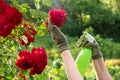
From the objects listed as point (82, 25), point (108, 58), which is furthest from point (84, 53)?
point (82, 25)

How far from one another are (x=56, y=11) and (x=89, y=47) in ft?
2.03

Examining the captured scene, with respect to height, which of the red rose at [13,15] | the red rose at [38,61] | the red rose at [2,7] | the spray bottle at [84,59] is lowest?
the spray bottle at [84,59]

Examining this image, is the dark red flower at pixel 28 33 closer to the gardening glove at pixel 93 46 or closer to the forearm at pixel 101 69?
the gardening glove at pixel 93 46

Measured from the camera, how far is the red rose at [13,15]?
7.91ft

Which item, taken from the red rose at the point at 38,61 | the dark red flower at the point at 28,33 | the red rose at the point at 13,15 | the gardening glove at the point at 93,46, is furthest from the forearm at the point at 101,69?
the red rose at the point at 13,15

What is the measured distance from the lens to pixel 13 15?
2420mm

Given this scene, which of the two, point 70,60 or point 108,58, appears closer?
point 70,60

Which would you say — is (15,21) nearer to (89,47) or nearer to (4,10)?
(4,10)

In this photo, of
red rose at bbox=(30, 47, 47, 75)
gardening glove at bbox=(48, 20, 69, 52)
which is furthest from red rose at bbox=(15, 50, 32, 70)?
gardening glove at bbox=(48, 20, 69, 52)

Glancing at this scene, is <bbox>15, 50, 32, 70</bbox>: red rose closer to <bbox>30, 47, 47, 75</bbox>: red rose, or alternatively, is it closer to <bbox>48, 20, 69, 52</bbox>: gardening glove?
<bbox>30, 47, 47, 75</bbox>: red rose

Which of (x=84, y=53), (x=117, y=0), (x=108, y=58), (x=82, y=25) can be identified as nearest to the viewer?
(x=84, y=53)

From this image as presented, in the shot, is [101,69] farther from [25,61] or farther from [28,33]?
[25,61]

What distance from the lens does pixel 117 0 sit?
60.1 ft

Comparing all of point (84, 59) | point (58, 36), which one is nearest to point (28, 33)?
point (58, 36)
